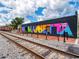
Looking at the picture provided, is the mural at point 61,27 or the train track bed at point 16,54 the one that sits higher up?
the mural at point 61,27

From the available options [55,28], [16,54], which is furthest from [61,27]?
[16,54]

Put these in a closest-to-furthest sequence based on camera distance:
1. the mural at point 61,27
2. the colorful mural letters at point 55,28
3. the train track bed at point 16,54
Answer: the train track bed at point 16,54 → the mural at point 61,27 → the colorful mural letters at point 55,28

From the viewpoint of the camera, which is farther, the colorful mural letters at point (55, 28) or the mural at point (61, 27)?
the colorful mural letters at point (55, 28)

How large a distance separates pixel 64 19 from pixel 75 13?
3.41m

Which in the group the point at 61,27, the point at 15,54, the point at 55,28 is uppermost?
the point at 61,27

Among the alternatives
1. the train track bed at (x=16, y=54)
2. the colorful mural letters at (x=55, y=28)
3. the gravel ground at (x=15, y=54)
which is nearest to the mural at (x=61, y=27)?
the colorful mural letters at (x=55, y=28)

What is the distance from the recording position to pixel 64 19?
107ft

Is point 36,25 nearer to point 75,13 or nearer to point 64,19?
point 64,19

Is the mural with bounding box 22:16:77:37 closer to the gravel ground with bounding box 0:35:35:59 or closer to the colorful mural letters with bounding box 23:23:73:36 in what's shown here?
the colorful mural letters with bounding box 23:23:73:36

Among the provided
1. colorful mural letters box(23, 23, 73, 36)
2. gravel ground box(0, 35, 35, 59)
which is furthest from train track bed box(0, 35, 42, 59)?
colorful mural letters box(23, 23, 73, 36)

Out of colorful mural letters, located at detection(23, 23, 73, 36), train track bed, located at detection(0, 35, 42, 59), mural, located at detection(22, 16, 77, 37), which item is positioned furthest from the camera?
colorful mural letters, located at detection(23, 23, 73, 36)

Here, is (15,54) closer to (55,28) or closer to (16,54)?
(16,54)

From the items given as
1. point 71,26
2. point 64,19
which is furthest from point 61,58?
point 64,19

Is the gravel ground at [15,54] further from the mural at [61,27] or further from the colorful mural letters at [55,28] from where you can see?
the colorful mural letters at [55,28]
